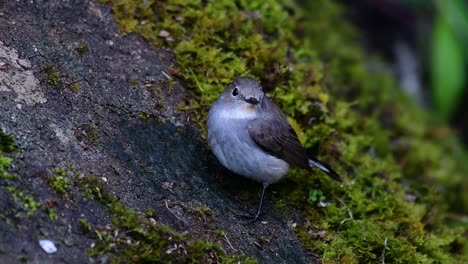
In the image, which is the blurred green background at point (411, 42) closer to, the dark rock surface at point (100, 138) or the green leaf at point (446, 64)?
the green leaf at point (446, 64)

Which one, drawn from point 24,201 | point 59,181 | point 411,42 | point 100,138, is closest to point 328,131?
point 100,138

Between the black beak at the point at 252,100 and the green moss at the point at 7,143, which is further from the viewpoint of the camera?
the black beak at the point at 252,100

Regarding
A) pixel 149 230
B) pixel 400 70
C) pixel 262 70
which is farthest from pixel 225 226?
pixel 400 70

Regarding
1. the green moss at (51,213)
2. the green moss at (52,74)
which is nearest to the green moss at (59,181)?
the green moss at (51,213)

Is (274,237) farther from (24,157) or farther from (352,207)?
(24,157)

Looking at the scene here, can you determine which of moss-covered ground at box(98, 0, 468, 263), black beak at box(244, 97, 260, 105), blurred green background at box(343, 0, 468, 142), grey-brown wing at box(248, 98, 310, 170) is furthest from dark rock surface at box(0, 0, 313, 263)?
blurred green background at box(343, 0, 468, 142)

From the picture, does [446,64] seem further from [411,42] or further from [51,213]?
[51,213]
